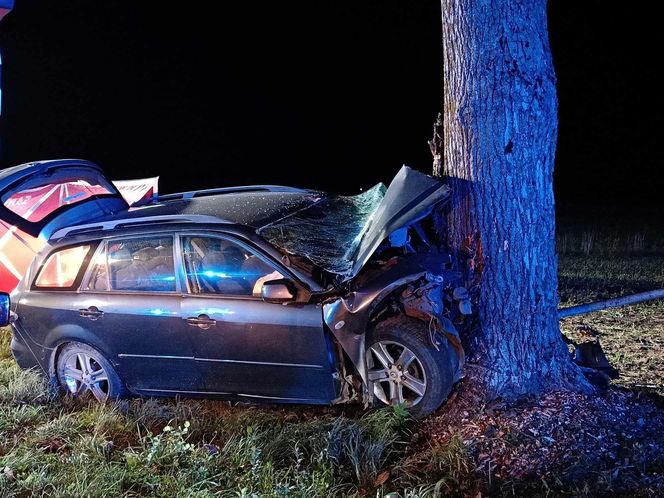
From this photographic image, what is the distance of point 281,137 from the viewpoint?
126ft

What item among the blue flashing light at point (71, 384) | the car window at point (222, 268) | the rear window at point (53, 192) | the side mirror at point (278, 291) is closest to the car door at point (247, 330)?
the car window at point (222, 268)

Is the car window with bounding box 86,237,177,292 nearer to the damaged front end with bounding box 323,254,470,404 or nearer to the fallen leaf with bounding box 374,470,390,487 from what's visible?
the damaged front end with bounding box 323,254,470,404

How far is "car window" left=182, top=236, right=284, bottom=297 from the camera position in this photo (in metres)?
5.30

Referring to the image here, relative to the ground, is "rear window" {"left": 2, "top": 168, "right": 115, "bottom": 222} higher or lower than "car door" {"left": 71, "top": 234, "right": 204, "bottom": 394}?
higher

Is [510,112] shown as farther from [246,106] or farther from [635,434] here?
[246,106]

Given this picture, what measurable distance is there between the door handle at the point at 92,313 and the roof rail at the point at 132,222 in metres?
0.67

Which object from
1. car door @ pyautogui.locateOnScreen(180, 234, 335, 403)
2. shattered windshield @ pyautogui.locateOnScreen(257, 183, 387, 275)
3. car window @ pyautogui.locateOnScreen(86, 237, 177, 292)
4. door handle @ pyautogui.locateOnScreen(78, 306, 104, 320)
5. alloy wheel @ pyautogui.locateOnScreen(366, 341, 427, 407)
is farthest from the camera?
door handle @ pyautogui.locateOnScreen(78, 306, 104, 320)

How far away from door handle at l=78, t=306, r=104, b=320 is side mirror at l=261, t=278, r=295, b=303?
1.61 m

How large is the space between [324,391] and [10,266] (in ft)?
14.2

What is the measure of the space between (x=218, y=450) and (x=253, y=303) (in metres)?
1.06

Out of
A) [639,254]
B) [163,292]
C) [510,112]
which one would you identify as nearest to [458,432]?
[510,112]

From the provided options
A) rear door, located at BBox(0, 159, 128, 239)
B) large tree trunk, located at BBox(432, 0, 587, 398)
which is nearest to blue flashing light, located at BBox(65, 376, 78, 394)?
rear door, located at BBox(0, 159, 128, 239)

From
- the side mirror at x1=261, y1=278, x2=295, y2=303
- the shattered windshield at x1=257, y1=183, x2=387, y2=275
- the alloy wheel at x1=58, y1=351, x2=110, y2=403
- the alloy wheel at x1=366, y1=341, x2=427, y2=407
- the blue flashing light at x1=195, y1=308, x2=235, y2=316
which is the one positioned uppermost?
the shattered windshield at x1=257, y1=183, x2=387, y2=275

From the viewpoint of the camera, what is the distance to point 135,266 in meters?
5.80
